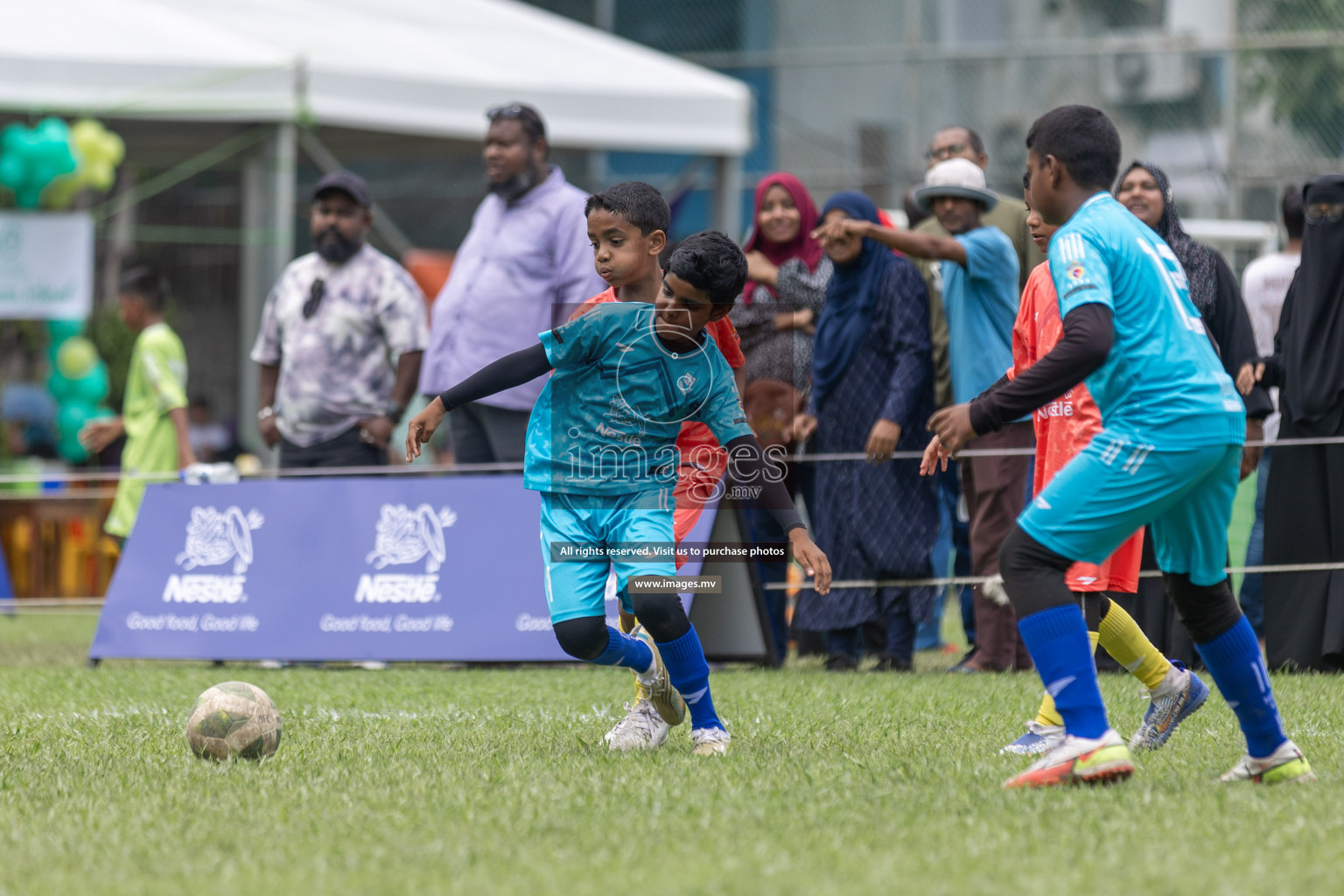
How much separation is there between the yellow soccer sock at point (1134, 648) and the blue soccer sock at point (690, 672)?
4.27 feet

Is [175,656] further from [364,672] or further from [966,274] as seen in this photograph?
[966,274]

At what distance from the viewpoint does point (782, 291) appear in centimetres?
898

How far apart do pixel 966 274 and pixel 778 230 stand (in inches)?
55.5

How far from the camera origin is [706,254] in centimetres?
522

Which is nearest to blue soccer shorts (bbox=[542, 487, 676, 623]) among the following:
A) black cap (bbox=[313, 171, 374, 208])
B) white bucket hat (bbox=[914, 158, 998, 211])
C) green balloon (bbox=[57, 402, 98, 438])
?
white bucket hat (bbox=[914, 158, 998, 211])

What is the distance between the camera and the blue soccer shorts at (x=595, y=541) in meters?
5.14

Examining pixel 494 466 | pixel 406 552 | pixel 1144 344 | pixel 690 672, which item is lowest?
pixel 406 552

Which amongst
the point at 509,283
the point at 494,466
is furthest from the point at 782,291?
the point at 494,466

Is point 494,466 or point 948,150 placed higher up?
point 948,150

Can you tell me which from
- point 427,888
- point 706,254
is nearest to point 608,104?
point 706,254

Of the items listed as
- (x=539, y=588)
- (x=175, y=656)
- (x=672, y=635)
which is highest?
(x=672, y=635)

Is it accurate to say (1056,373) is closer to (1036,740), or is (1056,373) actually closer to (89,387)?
(1036,740)

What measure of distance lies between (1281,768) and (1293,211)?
17.3ft

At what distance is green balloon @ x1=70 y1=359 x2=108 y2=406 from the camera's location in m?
13.6
